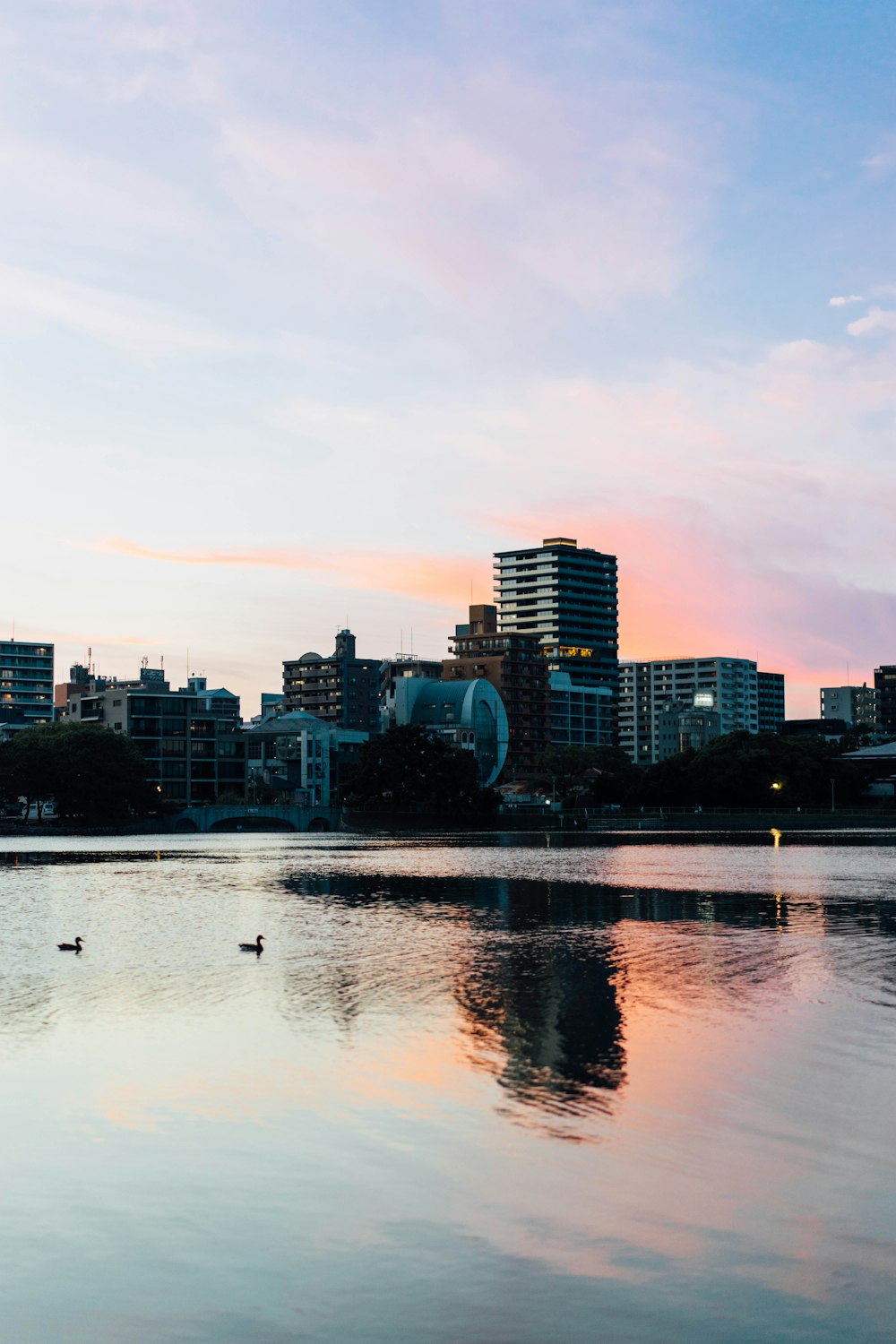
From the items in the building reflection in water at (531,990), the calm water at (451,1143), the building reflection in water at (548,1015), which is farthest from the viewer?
the building reflection in water at (531,990)

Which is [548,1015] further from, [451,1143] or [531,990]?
[451,1143]

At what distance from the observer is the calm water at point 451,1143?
47.8ft

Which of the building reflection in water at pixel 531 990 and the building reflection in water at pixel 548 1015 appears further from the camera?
the building reflection in water at pixel 531 990

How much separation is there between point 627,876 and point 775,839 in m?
77.0

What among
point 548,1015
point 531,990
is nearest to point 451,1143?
point 548,1015

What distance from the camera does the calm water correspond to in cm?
1456

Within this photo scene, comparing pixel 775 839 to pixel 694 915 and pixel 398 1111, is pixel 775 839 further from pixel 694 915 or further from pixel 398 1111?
pixel 398 1111

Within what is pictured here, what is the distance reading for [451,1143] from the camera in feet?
68.2

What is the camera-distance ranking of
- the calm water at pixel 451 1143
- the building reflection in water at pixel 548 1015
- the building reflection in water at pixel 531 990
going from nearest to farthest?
the calm water at pixel 451 1143
the building reflection in water at pixel 548 1015
the building reflection in water at pixel 531 990

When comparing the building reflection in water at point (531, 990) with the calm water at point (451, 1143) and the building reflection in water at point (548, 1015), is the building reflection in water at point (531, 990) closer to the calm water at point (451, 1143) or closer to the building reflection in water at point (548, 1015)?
the building reflection in water at point (548, 1015)

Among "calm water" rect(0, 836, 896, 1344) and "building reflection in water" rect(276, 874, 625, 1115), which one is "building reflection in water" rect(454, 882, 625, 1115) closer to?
"building reflection in water" rect(276, 874, 625, 1115)

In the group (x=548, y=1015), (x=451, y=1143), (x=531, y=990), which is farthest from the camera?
(x=531, y=990)

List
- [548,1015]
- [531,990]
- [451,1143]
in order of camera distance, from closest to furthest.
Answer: [451,1143] → [548,1015] → [531,990]

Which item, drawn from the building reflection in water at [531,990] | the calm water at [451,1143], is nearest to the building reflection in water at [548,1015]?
the building reflection in water at [531,990]
